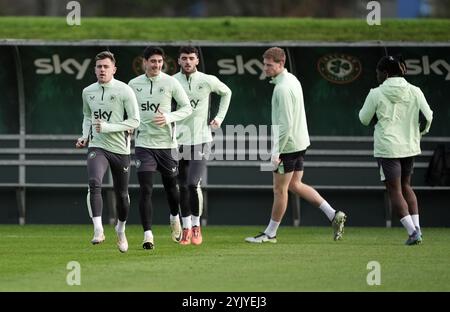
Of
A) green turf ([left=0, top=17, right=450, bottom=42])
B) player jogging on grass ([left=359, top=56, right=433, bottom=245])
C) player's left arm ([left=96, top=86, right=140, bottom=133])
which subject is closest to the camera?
player's left arm ([left=96, top=86, right=140, bottom=133])

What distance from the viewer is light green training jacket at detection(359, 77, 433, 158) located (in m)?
17.1

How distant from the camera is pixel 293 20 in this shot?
76.9 ft

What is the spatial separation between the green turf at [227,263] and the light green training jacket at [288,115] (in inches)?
46.1

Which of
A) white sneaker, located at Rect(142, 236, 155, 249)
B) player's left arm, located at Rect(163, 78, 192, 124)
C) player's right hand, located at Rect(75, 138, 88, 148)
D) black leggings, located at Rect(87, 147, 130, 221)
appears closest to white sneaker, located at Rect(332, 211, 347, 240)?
player's left arm, located at Rect(163, 78, 192, 124)

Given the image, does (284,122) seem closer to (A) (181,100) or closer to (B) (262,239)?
(A) (181,100)

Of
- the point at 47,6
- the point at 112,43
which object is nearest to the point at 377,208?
the point at 112,43

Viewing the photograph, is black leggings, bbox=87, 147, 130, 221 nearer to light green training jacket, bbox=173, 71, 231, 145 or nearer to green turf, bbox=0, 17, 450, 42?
light green training jacket, bbox=173, 71, 231, 145

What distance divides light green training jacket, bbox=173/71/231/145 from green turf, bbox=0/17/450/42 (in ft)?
13.9

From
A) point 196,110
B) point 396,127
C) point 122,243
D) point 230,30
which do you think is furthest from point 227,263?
point 230,30

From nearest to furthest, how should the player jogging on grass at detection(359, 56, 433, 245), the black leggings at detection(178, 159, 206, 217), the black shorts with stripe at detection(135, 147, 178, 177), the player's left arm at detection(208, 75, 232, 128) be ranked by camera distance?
1. the black shorts with stripe at detection(135, 147, 178, 177)
2. the player jogging on grass at detection(359, 56, 433, 245)
3. the black leggings at detection(178, 159, 206, 217)
4. the player's left arm at detection(208, 75, 232, 128)

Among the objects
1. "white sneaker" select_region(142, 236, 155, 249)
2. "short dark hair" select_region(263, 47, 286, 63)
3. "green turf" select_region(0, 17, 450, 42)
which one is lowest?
"white sneaker" select_region(142, 236, 155, 249)

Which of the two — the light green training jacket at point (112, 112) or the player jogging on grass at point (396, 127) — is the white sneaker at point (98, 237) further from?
the player jogging on grass at point (396, 127)

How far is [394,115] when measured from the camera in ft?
56.4
